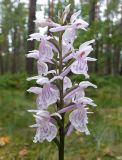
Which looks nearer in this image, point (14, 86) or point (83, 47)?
point (83, 47)

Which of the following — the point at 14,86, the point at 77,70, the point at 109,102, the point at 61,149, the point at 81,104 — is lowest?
the point at 14,86

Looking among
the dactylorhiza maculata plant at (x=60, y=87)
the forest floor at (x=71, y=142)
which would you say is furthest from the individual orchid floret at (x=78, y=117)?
the forest floor at (x=71, y=142)

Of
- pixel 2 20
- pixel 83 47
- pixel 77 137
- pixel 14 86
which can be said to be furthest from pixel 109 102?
pixel 2 20

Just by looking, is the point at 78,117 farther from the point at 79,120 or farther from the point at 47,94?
the point at 47,94

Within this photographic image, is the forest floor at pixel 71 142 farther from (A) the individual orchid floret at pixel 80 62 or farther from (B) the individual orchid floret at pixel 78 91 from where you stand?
(A) the individual orchid floret at pixel 80 62

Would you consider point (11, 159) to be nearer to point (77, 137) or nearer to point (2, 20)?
point (77, 137)

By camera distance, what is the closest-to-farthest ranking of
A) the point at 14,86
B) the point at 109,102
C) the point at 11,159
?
1. the point at 11,159
2. the point at 109,102
3. the point at 14,86

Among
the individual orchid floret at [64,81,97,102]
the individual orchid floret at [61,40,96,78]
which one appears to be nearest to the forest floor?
the individual orchid floret at [64,81,97,102]

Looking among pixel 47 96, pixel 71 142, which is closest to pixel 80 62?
pixel 47 96
